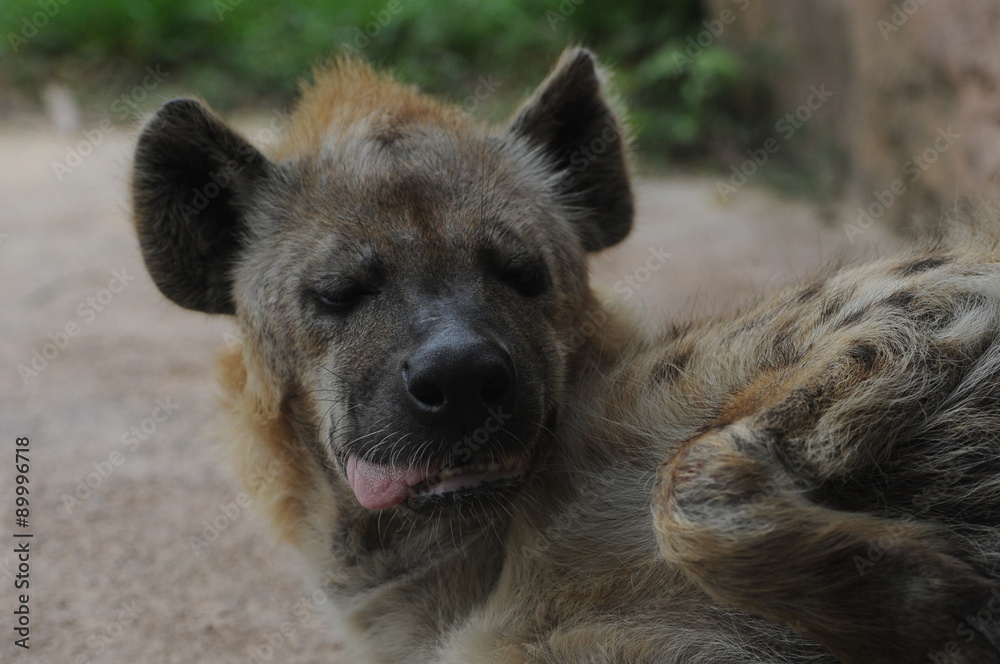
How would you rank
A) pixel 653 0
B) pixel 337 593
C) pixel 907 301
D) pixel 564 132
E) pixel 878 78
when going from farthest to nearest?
pixel 653 0 < pixel 878 78 < pixel 564 132 < pixel 337 593 < pixel 907 301

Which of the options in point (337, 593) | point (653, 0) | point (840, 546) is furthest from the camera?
point (653, 0)

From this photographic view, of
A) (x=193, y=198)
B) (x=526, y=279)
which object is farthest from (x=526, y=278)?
(x=193, y=198)

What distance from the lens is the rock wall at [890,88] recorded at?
4.00m

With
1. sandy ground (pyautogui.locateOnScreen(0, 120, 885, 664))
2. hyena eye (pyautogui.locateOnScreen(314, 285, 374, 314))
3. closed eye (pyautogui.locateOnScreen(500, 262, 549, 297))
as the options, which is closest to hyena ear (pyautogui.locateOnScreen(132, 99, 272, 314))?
sandy ground (pyautogui.locateOnScreen(0, 120, 885, 664))

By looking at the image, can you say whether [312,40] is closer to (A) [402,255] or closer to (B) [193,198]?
(B) [193,198]

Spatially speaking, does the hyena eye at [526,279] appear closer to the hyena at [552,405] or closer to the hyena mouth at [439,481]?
the hyena at [552,405]

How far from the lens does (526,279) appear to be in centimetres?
217

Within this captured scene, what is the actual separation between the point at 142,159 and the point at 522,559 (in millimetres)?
1333

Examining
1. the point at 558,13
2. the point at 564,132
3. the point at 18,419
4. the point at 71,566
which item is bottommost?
the point at 18,419

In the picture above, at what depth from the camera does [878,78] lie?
17.0 feet

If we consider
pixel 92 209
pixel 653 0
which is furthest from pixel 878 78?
pixel 92 209

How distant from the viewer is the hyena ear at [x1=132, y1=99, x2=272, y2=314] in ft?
7.57

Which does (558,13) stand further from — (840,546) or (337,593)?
(840,546)

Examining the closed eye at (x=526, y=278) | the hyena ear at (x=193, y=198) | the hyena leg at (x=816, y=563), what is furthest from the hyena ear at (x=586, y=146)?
the hyena leg at (x=816, y=563)
